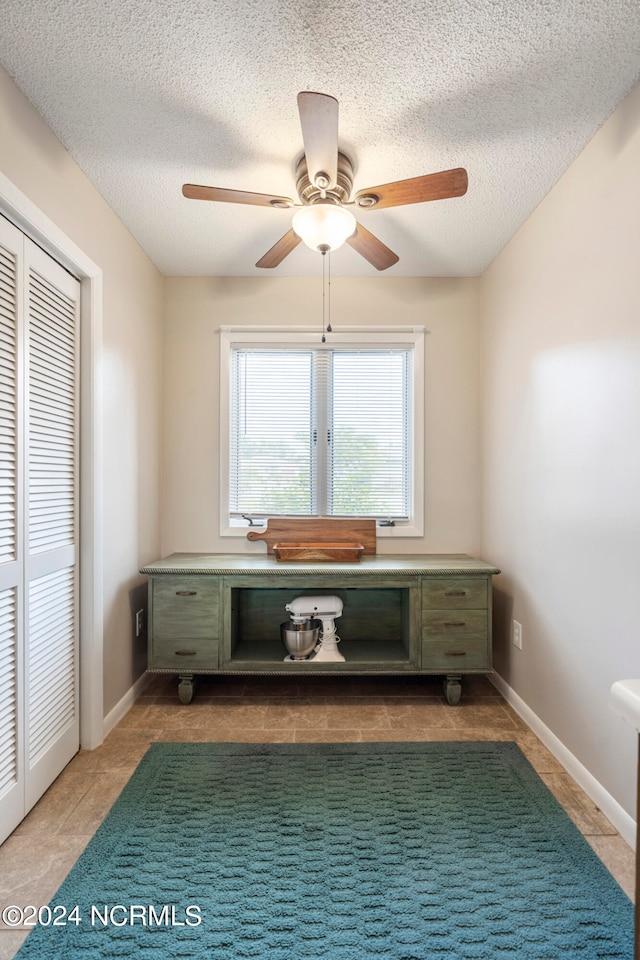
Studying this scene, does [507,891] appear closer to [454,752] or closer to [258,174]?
[454,752]

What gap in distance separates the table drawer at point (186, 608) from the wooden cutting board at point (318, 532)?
0.57 m

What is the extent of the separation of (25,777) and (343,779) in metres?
1.21

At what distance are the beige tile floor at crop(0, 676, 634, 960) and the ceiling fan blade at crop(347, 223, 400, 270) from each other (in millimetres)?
2328

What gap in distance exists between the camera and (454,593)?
2.71m

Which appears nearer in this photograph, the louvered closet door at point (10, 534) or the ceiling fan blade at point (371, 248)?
the louvered closet door at point (10, 534)

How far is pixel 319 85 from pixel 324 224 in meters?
0.43

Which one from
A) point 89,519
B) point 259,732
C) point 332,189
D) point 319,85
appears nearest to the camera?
point 319,85

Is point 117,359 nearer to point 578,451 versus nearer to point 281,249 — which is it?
point 281,249

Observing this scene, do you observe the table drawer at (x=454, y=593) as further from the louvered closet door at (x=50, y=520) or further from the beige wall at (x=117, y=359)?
the louvered closet door at (x=50, y=520)

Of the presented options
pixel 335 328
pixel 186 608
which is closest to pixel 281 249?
pixel 335 328

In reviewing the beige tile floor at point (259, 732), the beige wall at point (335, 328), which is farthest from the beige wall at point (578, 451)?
the beige wall at point (335, 328)

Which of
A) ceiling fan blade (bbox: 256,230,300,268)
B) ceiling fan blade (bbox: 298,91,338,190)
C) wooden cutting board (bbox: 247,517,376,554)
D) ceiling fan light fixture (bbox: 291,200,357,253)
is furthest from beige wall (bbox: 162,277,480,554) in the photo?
ceiling fan blade (bbox: 298,91,338,190)

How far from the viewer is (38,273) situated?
1.90 m

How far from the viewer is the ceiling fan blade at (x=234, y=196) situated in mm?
1874
